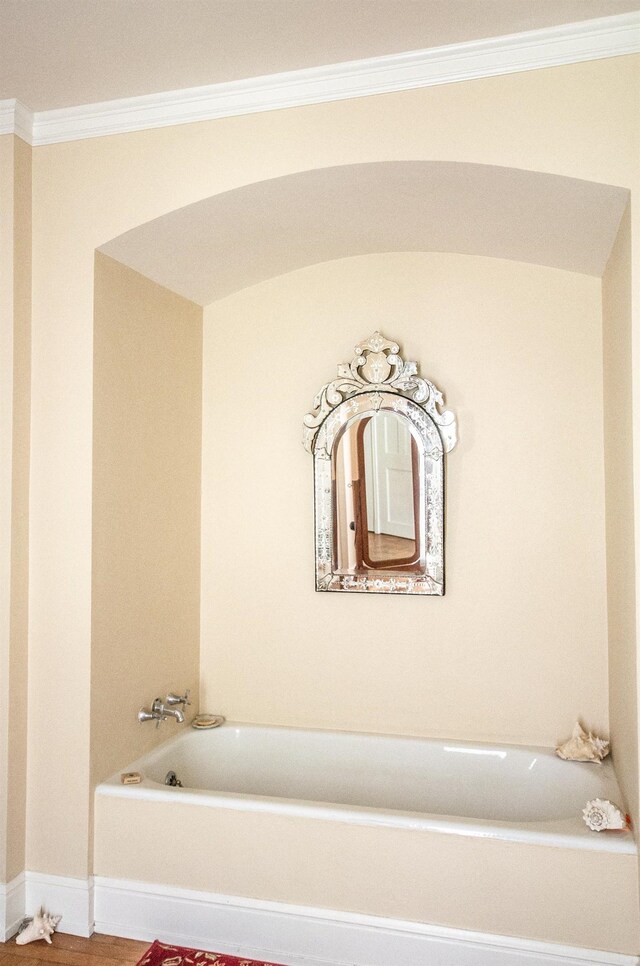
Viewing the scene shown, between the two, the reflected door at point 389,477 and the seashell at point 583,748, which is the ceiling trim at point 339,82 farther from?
the seashell at point 583,748

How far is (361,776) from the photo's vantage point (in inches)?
122

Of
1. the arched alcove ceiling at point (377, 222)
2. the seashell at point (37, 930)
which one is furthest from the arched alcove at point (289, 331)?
the seashell at point (37, 930)

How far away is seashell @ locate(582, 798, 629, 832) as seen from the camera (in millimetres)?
2266

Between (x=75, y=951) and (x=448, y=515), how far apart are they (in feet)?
6.78

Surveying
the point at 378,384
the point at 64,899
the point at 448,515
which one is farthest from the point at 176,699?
the point at 378,384

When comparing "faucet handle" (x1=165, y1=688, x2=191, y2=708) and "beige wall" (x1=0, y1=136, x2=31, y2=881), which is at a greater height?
"beige wall" (x1=0, y1=136, x2=31, y2=881)

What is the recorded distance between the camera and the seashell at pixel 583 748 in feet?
9.23

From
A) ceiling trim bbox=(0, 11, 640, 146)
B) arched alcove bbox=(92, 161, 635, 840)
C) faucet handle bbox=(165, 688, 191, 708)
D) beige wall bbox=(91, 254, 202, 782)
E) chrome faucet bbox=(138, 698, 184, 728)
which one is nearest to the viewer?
ceiling trim bbox=(0, 11, 640, 146)

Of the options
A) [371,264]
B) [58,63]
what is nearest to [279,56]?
[58,63]

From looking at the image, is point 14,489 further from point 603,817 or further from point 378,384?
point 603,817

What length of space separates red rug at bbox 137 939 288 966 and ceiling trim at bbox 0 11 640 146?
280 cm

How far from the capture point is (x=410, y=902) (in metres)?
2.35

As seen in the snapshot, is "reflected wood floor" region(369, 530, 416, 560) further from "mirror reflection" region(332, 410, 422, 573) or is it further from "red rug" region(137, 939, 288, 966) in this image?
"red rug" region(137, 939, 288, 966)

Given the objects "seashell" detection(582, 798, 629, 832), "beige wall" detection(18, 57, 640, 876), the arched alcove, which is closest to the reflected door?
the arched alcove
